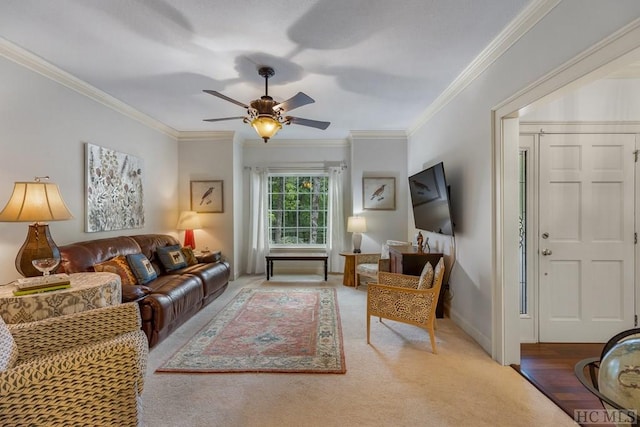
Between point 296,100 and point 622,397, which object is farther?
point 296,100

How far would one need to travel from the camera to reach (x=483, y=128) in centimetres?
268

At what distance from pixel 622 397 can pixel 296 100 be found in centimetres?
259

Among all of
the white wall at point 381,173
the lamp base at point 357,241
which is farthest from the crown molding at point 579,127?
the lamp base at point 357,241

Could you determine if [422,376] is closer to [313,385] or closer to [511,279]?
[313,385]

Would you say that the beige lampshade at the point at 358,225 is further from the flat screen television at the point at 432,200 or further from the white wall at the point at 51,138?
the white wall at the point at 51,138

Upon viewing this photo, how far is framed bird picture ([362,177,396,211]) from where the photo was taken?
5363 mm

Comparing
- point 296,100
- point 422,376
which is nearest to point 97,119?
point 296,100

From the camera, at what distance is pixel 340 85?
3.32m

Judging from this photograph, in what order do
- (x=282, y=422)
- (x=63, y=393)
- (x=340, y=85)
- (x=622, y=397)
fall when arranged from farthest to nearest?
(x=340, y=85), (x=282, y=422), (x=63, y=393), (x=622, y=397)

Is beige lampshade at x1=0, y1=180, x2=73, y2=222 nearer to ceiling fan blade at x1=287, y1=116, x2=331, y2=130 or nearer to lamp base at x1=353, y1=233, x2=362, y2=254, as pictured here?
ceiling fan blade at x1=287, y1=116, x2=331, y2=130

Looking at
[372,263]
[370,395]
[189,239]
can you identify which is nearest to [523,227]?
[370,395]

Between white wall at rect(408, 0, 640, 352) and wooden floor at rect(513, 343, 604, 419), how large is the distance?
35cm

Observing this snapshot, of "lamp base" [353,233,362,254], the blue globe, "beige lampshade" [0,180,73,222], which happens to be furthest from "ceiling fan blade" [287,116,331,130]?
the blue globe

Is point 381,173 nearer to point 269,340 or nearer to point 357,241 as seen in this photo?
point 357,241
